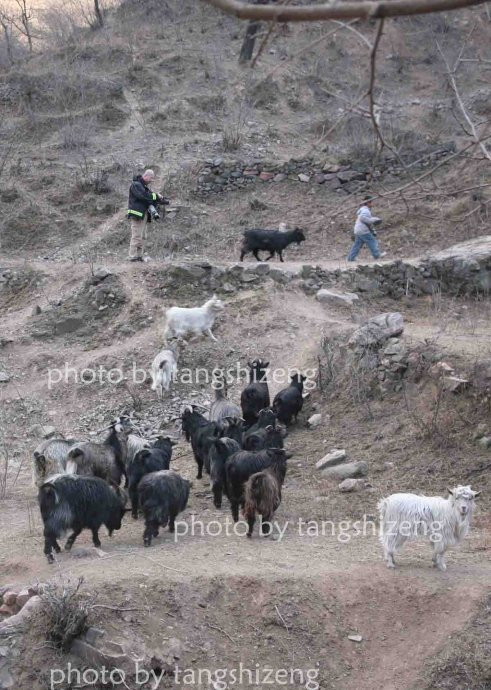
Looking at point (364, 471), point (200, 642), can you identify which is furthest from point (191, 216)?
point (200, 642)

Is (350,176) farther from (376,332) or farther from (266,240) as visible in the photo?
(376,332)

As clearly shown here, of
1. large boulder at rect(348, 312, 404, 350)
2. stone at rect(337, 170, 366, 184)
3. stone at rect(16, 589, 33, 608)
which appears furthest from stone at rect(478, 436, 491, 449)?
stone at rect(337, 170, 366, 184)

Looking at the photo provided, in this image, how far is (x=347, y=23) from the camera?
283 cm

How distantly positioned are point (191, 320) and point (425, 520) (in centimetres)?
691

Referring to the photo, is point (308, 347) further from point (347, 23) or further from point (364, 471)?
point (347, 23)

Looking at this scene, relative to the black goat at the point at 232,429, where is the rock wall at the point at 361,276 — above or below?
above

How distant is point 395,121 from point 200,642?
67.7 ft

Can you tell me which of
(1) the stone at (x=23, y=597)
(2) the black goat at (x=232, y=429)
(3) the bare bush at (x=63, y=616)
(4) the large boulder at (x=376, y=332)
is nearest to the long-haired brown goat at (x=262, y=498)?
(2) the black goat at (x=232, y=429)

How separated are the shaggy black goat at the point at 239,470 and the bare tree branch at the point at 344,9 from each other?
623cm

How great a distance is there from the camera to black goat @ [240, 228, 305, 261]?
16.5 meters

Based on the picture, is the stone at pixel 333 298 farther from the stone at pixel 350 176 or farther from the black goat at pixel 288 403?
the stone at pixel 350 176

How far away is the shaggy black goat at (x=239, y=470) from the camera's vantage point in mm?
8547

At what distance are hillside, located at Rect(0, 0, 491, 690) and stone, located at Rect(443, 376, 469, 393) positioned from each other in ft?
0.08

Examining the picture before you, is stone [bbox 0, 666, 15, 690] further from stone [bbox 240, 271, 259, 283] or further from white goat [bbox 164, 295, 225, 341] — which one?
stone [bbox 240, 271, 259, 283]
